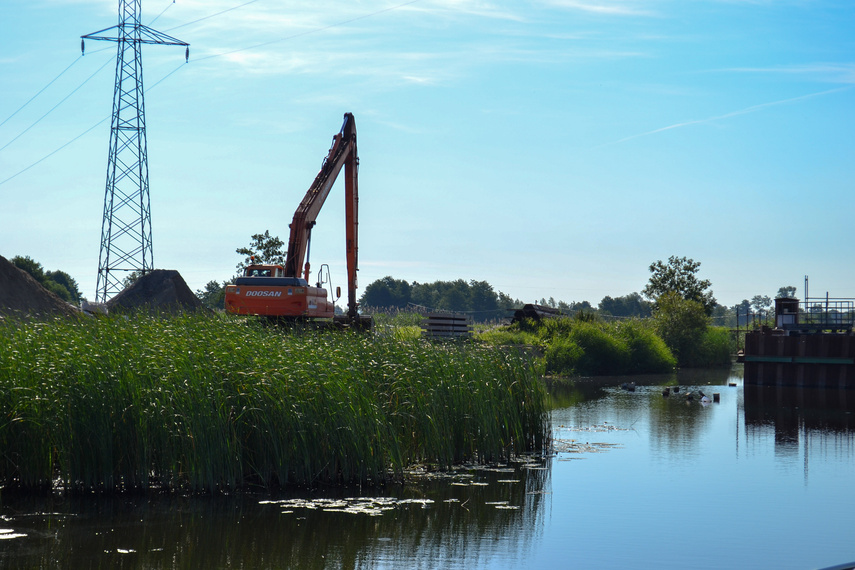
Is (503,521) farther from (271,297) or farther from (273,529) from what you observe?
(271,297)

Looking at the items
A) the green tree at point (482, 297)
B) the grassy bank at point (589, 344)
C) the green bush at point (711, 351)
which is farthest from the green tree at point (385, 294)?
the grassy bank at point (589, 344)

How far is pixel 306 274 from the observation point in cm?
2744

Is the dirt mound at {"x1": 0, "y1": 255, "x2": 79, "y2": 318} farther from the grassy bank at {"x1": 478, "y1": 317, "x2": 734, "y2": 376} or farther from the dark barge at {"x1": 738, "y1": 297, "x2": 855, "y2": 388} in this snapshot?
the dark barge at {"x1": 738, "y1": 297, "x2": 855, "y2": 388}

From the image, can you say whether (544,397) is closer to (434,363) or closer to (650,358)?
(434,363)

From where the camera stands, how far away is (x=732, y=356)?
55219 millimetres

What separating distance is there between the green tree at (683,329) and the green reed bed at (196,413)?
3682cm

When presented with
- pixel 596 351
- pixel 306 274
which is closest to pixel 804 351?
pixel 596 351

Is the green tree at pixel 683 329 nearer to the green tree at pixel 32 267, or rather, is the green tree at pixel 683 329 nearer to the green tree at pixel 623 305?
→ the green tree at pixel 32 267

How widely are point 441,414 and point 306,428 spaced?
273 cm

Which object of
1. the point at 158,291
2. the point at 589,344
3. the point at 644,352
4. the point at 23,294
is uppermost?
the point at 158,291

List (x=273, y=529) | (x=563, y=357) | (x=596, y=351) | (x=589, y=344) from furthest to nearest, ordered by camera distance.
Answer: (x=596, y=351) < (x=589, y=344) < (x=563, y=357) < (x=273, y=529)

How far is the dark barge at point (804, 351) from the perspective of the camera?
32.7m

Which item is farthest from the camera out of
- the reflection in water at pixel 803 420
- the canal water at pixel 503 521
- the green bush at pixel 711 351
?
the green bush at pixel 711 351

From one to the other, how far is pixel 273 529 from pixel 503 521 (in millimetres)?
2966
